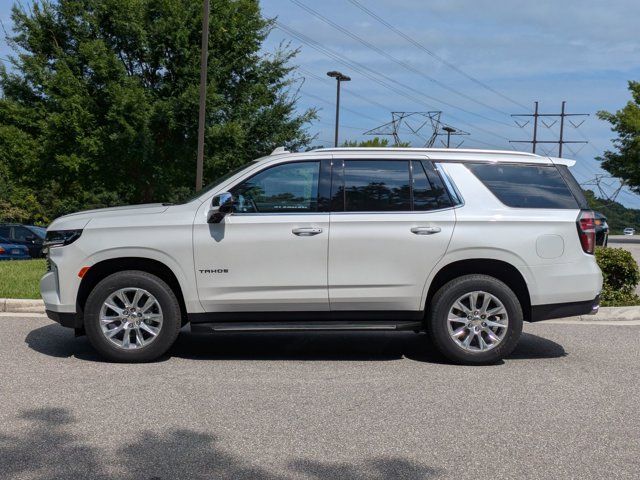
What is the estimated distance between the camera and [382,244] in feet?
22.4

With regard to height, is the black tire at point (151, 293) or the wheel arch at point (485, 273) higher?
the wheel arch at point (485, 273)

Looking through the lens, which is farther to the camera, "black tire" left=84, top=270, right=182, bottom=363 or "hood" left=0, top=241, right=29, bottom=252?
"hood" left=0, top=241, right=29, bottom=252

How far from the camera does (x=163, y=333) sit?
678 centimetres

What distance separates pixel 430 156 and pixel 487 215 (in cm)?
79

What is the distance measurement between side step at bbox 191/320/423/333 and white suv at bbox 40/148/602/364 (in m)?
0.01

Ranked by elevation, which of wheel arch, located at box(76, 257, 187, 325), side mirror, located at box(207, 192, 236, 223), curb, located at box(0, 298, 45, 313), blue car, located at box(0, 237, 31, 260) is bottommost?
blue car, located at box(0, 237, 31, 260)

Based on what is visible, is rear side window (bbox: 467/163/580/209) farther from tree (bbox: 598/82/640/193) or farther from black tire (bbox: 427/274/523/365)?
tree (bbox: 598/82/640/193)

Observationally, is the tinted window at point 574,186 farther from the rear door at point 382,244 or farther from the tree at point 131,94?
the tree at point 131,94

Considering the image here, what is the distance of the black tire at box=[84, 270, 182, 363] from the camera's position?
6773mm

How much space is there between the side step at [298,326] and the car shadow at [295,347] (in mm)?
493

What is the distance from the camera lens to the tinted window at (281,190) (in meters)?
6.95

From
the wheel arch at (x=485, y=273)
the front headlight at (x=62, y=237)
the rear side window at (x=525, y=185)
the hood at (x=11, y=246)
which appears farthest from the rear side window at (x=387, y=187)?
the hood at (x=11, y=246)

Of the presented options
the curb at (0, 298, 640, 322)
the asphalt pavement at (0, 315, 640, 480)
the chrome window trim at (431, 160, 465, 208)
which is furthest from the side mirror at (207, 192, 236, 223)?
the curb at (0, 298, 640, 322)

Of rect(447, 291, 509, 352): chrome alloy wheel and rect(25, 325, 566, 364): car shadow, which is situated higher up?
rect(447, 291, 509, 352): chrome alloy wheel
